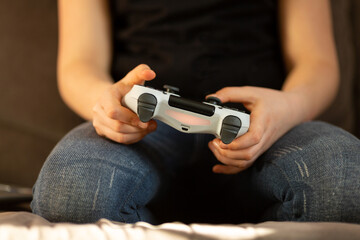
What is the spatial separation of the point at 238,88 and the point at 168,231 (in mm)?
239

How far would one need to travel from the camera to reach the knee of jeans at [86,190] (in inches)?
17.3

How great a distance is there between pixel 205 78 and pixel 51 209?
351 millimetres

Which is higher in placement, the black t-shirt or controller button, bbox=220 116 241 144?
the black t-shirt

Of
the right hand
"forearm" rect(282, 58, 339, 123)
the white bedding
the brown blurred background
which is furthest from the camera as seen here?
the brown blurred background

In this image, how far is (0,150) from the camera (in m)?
0.85

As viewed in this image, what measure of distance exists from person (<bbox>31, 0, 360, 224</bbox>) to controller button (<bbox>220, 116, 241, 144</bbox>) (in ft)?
0.13

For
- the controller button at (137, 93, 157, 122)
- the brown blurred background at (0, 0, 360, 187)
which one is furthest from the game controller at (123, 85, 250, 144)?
the brown blurred background at (0, 0, 360, 187)

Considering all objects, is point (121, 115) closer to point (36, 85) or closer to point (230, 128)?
point (230, 128)

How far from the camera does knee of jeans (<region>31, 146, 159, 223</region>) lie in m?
0.44

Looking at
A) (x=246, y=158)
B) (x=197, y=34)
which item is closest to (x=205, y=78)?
(x=197, y=34)

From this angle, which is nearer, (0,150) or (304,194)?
(304,194)

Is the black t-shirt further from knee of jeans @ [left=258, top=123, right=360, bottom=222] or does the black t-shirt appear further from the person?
knee of jeans @ [left=258, top=123, right=360, bottom=222]

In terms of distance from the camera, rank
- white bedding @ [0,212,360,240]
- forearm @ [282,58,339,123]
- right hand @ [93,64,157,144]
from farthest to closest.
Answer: forearm @ [282,58,339,123], right hand @ [93,64,157,144], white bedding @ [0,212,360,240]

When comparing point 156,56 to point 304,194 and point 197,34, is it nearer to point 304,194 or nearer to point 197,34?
point 197,34
